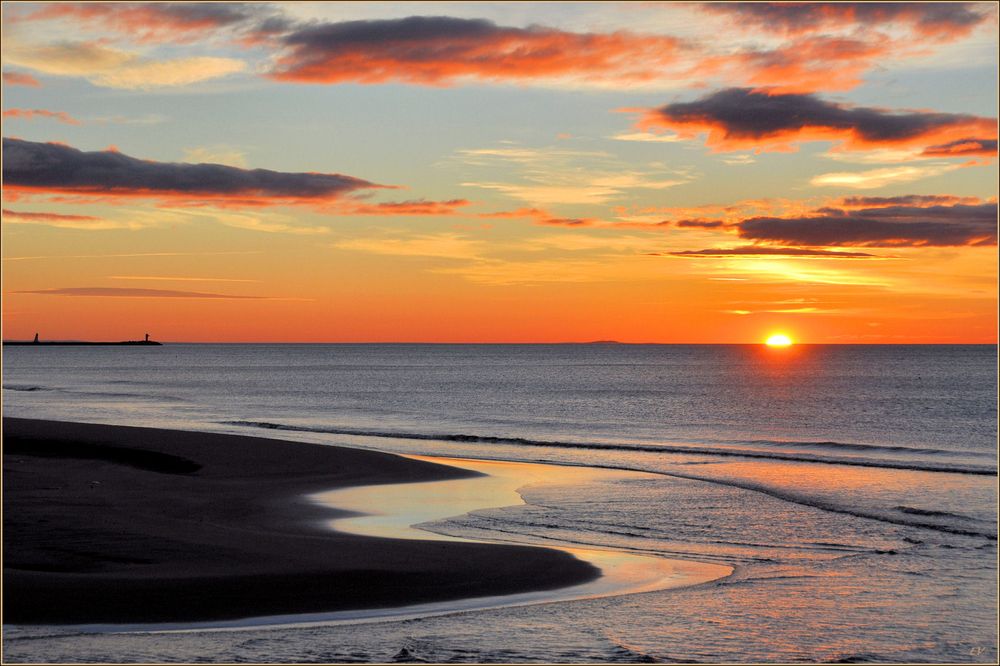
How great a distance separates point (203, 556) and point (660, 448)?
28924 millimetres

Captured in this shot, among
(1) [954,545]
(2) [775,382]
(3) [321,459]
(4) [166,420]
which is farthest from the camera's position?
(2) [775,382]

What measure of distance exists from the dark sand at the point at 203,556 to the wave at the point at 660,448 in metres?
17.0

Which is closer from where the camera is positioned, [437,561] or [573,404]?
[437,561]

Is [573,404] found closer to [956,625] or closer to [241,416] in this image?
[241,416]

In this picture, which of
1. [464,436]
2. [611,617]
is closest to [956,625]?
[611,617]

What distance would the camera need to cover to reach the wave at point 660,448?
3644 centimetres

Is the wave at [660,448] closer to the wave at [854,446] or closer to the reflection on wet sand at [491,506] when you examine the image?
the wave at [854,446]

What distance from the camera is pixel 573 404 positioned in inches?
3098

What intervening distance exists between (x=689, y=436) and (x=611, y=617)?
1457 inches

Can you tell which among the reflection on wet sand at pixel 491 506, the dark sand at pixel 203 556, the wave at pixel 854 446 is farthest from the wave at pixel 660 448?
the dark sand at pixel 203 556

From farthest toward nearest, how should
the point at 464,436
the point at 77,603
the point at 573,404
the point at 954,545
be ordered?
the point at 573,404
the point at 464,436
the point at 954,545
the point at 77,603

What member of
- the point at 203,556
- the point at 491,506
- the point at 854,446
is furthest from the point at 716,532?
the point at 854,446

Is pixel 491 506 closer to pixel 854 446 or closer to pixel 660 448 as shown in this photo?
pixel 660 448

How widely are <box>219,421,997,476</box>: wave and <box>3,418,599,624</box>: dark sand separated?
671 inches
